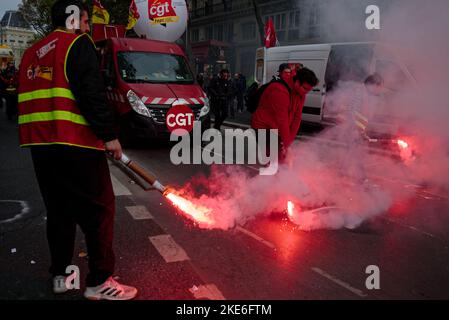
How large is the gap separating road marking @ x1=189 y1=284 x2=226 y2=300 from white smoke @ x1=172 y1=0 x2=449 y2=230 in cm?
127

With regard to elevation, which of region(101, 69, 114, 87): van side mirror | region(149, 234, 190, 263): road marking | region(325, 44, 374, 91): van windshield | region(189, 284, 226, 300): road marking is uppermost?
region(325, 44, 374, 91): van windshield

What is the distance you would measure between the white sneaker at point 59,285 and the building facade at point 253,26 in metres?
5.57

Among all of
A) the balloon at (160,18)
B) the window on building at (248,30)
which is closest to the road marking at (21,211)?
the balloon at (160,18)

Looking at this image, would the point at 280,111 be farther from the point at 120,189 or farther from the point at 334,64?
the point at 334,64

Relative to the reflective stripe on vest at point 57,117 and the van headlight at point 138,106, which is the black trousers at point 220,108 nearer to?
the van headlight at point 138,106

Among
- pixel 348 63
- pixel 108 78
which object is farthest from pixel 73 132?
pixel 348 63

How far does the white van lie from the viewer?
7.16m

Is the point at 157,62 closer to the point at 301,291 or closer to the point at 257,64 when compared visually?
the point at 257,64

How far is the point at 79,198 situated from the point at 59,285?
2.36 ft

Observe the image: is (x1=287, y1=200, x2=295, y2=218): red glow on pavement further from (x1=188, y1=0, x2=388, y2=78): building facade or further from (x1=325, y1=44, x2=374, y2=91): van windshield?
(x1=325, y1=44, x2=374, y2=91): van windshield

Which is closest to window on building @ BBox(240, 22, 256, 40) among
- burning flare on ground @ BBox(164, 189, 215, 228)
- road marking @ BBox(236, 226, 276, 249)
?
burning flare on ground @ BBox(164, 189, 215, 228)

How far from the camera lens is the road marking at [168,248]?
3.49 meters

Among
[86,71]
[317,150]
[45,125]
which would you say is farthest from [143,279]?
[317,150]

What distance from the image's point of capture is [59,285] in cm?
288
